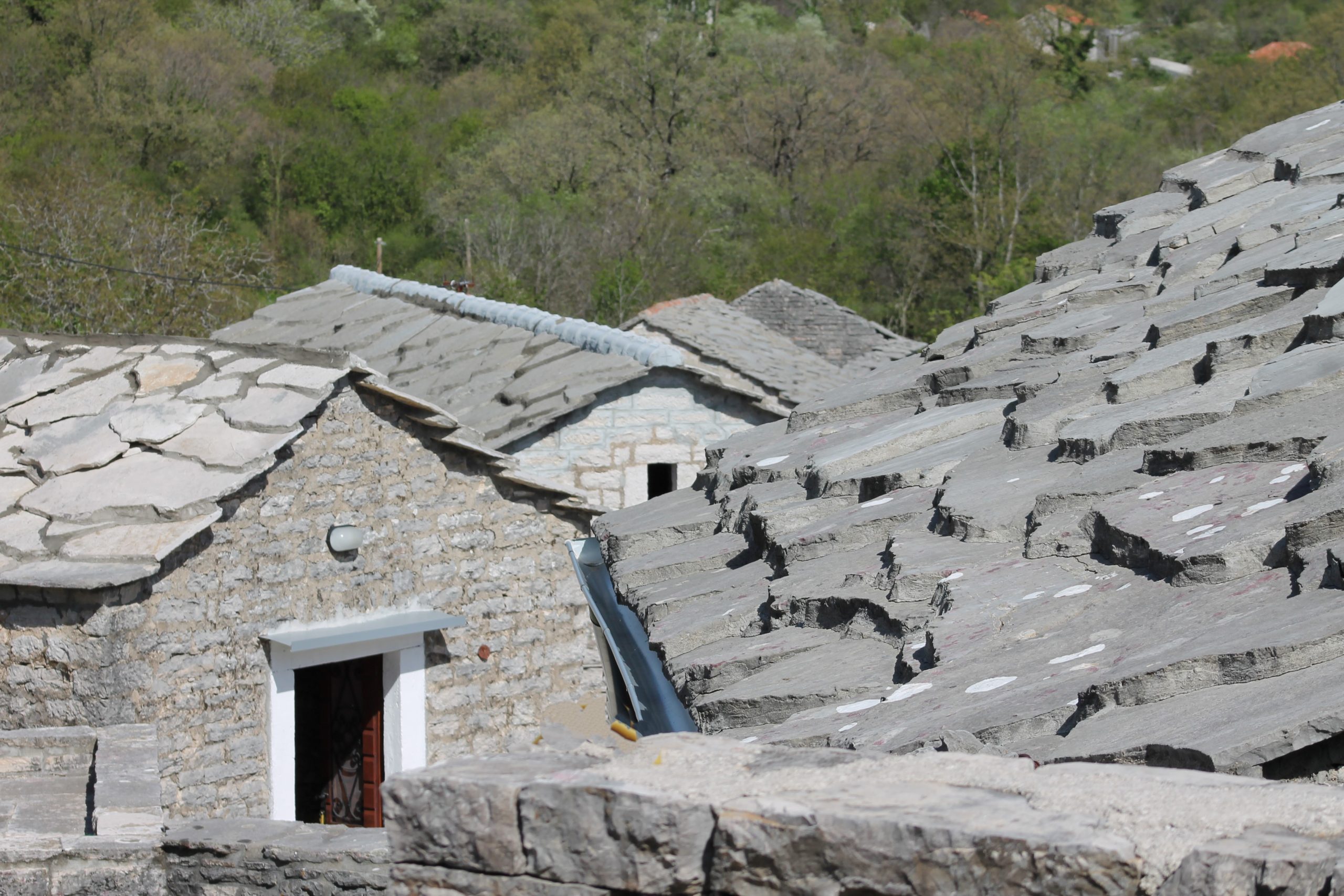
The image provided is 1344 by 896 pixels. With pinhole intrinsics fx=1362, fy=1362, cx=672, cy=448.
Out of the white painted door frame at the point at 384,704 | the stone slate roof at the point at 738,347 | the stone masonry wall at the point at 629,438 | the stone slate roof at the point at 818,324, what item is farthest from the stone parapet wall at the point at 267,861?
the stone slate roof at the point at 818,324

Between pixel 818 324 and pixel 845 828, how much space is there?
19.2m

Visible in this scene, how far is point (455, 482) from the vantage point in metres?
7.60

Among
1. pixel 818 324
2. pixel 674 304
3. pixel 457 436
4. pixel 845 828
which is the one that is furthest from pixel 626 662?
pixel 818 324

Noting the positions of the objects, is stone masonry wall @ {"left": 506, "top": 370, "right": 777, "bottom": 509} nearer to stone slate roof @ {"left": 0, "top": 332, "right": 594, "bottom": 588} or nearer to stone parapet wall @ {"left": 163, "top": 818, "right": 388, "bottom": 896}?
stone slate roof @ {"left": 0, "top": 332, "right": 594, "bottom": 588}

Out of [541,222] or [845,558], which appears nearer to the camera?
[845,558]

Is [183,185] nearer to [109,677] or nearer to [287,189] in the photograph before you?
[287,189]

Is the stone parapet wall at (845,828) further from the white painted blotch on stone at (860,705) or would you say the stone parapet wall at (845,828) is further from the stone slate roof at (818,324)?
the stone slate roof at (818,324)

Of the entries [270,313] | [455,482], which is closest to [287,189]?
[270,313]

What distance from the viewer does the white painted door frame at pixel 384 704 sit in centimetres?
695

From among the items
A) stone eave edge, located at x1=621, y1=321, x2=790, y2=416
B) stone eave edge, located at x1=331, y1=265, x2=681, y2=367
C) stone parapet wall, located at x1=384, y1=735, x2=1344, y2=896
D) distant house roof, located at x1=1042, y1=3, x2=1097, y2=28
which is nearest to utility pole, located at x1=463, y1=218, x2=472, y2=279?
stone eave edge, located at x1=331, y1=265, x2=681, y2=367

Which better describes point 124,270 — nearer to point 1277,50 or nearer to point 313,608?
point 313,608

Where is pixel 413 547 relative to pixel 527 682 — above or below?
above

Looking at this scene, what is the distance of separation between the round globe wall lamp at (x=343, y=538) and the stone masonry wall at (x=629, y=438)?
331cm

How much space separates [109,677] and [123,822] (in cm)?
241
